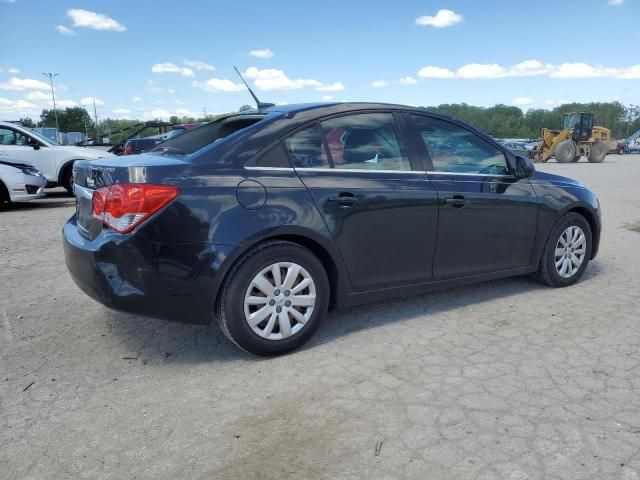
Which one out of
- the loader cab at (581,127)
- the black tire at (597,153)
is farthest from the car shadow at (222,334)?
the black tire at (597,153)

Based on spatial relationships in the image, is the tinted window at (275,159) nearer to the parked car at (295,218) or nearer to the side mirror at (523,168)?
the parked car at (295,218)

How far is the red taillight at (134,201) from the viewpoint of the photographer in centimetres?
296

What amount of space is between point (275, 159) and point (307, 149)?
27 cm

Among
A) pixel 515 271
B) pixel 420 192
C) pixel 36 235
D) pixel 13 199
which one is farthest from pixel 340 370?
pixel 13 199

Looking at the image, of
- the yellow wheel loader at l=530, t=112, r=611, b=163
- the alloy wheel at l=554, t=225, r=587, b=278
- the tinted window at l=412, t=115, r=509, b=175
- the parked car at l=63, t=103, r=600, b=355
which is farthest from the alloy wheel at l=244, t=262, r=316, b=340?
the yellow wheel loader at l=530, t=112, r=611, b=163

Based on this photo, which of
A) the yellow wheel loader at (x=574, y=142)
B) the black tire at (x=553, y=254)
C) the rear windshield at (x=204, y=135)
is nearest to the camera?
the rear windshield at (x=204, y=135)

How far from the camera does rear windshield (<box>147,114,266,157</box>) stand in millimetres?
3527

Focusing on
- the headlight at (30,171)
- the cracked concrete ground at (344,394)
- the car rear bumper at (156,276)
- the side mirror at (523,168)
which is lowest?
the cracked concrete ground at (344,394)

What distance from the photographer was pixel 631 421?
2.54m

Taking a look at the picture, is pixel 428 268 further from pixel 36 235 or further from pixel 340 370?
pixel 36 235

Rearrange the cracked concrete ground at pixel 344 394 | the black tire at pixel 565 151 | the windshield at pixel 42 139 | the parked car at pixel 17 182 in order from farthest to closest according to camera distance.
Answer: the black tire at pixel 565 151 → the windshield at pixel 42 139 → the parked car at pixel 17 182 → the cracked concrete ground at pixel 344 394

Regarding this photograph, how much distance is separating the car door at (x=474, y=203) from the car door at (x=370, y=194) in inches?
5.9

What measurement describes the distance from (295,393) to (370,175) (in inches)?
61.1

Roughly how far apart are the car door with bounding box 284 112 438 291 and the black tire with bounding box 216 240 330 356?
264 mm
